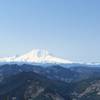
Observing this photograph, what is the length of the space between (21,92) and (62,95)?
4.69 metres

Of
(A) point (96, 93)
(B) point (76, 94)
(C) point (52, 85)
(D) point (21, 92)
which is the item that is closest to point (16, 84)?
(D) point (21, 92)

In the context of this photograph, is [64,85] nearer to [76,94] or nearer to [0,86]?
[76,94]

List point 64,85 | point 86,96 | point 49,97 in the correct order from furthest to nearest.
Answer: point 64,85, point 86,96, point 49,97

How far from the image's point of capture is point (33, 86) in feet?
122

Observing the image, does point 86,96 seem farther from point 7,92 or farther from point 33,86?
point 7,92

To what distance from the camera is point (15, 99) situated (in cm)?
3597

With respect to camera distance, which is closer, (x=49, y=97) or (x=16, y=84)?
(x=49, y=97)

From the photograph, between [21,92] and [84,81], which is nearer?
[21,92]

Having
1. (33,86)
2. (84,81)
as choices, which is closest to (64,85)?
(84,81)

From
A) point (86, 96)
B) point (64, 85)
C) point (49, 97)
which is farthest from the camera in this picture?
point (64, 85)

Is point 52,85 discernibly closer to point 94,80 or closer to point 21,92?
point 21,92

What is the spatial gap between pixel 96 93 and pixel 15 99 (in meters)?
9.90

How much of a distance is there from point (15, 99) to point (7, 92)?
4.23 feet

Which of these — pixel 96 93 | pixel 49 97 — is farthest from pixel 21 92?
pixel 96 93
